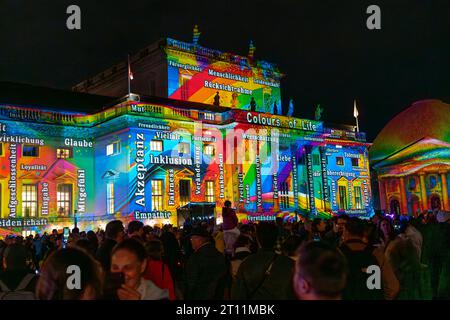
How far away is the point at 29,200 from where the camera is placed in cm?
3603

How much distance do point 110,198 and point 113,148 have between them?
12.5ft

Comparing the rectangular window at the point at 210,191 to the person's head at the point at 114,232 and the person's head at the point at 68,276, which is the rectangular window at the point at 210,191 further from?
the person's head at the point at 68,276

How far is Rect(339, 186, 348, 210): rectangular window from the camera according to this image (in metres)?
51.3

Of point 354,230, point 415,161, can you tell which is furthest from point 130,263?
point 415,161

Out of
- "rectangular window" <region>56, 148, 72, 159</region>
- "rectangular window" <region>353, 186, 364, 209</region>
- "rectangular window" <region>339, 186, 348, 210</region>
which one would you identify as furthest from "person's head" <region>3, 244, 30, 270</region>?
"rectangular window" <region>353, 186, 364, 209</region>

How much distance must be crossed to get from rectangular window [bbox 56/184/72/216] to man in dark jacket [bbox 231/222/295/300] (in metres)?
33.5

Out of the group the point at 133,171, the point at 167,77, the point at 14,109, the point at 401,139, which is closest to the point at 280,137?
the point at 167,77

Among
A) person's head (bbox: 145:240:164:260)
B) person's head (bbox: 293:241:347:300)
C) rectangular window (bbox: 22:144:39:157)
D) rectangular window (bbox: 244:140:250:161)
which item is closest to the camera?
person's head (bbox: 293:241:347:300)

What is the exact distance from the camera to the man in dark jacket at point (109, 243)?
313 inches

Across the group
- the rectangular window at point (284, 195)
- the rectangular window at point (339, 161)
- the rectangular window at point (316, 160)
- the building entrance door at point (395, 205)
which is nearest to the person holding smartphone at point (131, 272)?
the rectangular window at point (284, 195)

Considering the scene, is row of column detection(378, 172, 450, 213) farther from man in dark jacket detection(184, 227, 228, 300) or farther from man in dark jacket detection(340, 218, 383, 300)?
man in dark jacket detection(340, 218, 383, 300)

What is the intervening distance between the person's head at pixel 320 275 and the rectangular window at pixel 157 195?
33412mm
